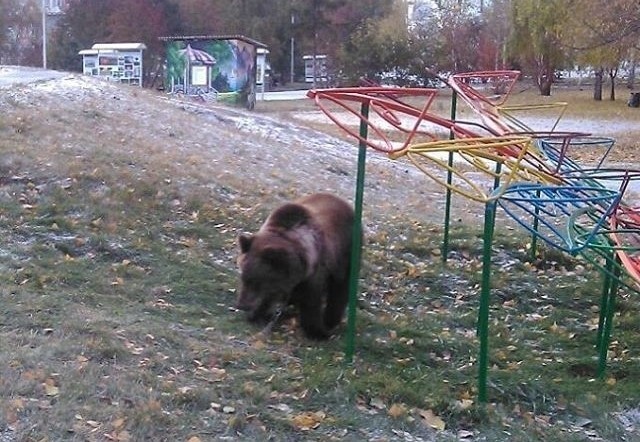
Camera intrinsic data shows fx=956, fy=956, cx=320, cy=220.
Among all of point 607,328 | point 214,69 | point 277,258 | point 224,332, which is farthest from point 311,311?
point 214,69

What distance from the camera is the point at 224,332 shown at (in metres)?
6.19

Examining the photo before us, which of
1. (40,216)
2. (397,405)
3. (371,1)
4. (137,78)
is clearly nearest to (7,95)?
(40,216)

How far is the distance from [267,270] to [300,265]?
213mm

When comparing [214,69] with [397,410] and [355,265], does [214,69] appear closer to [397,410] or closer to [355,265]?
[355,265]

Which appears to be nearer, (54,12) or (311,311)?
(311,311)

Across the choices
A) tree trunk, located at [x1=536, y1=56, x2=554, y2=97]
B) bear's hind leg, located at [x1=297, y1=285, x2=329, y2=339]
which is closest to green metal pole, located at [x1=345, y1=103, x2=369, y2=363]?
bear's hind leg, located at [x1=297, y1=285, x2=329, y2=339]

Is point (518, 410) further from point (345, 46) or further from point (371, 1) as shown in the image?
point (371, 1)

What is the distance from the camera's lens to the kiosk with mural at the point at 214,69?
28.6 metres

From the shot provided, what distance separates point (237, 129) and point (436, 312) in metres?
8.48

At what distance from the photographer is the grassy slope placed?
4.96m

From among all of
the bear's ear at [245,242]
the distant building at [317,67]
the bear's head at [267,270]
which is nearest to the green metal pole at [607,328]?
the bear's head at [267,270]

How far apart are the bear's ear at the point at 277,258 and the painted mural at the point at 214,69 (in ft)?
72.5

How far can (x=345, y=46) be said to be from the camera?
54.1m

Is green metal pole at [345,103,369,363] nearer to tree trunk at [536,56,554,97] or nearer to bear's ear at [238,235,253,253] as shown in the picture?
bear's ear at [238,235,253,253]
